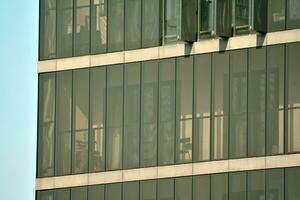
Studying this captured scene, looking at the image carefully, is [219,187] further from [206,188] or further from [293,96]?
[293,96]

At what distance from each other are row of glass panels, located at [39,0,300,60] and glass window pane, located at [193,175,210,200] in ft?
19.9

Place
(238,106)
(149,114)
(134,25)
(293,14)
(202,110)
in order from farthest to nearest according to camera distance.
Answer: (134,25) → (149,114) → (202,110) → (238,106) → (293,14)

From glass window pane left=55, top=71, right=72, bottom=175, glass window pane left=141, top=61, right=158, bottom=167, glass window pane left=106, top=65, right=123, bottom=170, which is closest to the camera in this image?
glass window pane left=141, top=61, right=158, bottom=167

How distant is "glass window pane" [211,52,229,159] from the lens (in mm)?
65562

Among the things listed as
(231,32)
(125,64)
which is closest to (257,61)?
(231,32)

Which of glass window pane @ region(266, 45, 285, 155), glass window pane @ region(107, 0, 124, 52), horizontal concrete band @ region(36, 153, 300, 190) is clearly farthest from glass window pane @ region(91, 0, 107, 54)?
glass window pane @ region(266, 45, 285, 155)

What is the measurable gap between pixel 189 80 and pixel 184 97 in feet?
2.45

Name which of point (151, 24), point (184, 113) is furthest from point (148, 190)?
point (151, 24)

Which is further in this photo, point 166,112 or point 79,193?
point 79,193

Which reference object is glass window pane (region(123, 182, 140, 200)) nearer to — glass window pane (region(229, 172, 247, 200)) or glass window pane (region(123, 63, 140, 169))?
glass window pane (region(123, 63, 140, 169))

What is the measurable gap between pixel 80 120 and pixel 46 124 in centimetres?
190

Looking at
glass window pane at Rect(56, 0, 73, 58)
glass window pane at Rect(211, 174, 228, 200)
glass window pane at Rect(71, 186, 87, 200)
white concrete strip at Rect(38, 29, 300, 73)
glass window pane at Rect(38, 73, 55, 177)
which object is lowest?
glass window pane at Rect(71, 186, 87, 200)

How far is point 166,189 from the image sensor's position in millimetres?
66875

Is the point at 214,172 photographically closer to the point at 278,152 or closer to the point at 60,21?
the point at 278,152
